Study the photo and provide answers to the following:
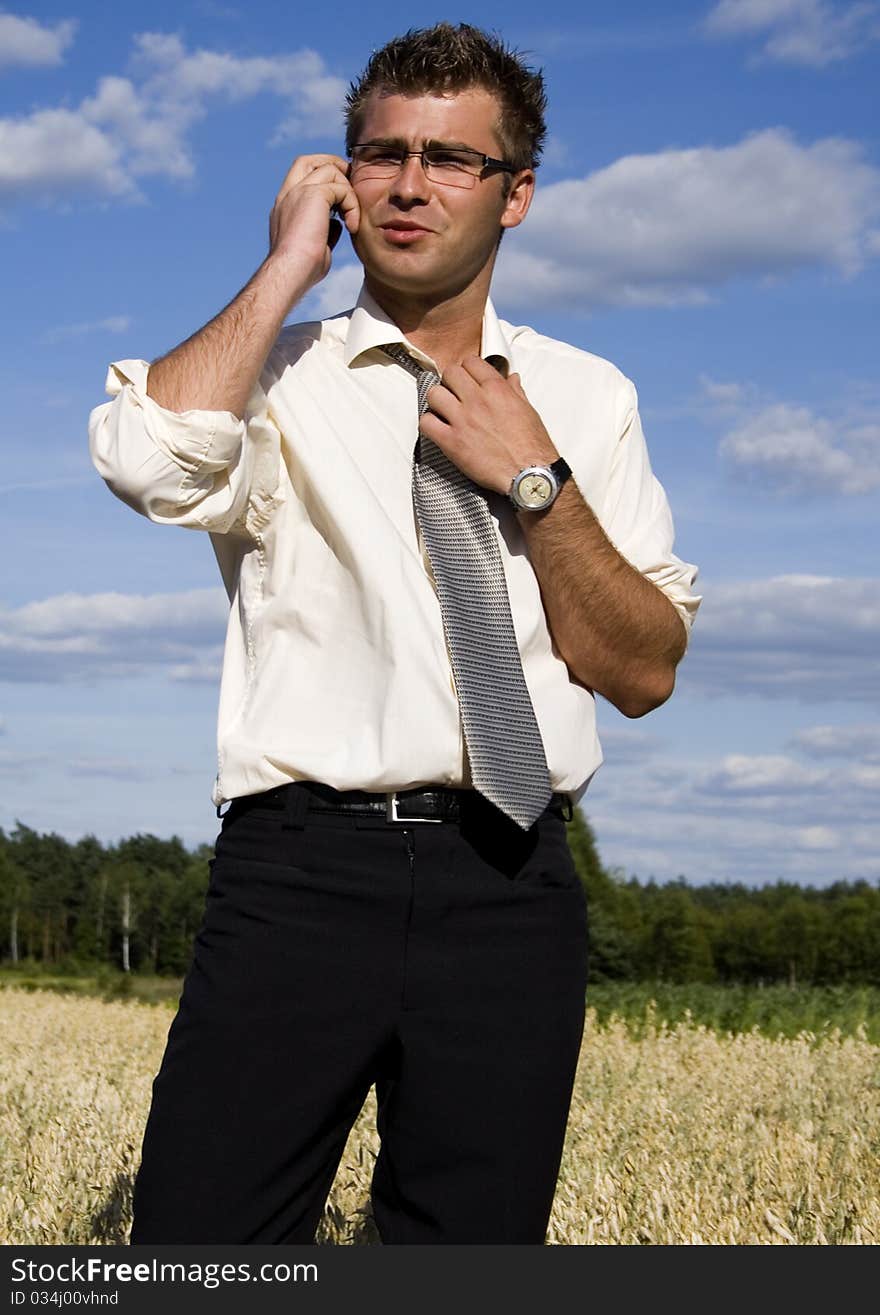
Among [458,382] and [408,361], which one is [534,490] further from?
[408,361]

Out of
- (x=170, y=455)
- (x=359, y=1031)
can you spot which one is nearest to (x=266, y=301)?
(x=170, y=455)

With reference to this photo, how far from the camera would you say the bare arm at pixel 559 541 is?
326 centimetres

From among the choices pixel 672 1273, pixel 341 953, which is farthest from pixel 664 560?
pixel 672 1273

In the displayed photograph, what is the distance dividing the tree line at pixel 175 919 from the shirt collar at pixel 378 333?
3313 inches

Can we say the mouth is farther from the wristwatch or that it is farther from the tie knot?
the wristwatch

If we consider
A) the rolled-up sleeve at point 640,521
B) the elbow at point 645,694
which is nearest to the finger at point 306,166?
the rolled-up sleeve at point 640,521

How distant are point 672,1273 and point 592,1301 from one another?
12.5 inches

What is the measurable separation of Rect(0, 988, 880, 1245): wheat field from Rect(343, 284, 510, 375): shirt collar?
286 centimetres

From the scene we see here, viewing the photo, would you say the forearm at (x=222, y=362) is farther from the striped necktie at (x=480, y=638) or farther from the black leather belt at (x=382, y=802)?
the black leather belt at (x=382, y=802)

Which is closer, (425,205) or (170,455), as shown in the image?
(170,455)

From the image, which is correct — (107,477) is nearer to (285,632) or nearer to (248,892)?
(285,632)

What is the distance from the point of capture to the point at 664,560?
3.59 metres

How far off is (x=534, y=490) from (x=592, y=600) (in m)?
0.28

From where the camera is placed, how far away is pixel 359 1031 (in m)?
3.02
